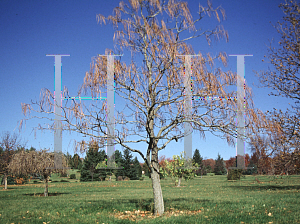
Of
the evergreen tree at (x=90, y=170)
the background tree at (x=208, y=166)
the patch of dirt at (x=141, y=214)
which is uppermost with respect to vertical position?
the patch of dirt at (x=141, y=214)

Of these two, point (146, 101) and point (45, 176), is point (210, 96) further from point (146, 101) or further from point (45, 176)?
point (45, 176)

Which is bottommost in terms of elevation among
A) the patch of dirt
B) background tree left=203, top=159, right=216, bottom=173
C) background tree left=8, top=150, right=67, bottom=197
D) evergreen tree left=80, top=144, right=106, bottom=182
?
background tree left=203, top=159, right=216, bottom=173

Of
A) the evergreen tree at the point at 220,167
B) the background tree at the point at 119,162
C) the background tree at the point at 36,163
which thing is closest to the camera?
the background tree at the point at 36,163

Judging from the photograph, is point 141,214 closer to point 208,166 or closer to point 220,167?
point 220,167

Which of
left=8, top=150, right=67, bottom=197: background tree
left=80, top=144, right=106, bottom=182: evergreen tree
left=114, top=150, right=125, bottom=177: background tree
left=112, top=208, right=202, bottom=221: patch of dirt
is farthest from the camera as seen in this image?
left=114, top=150, right=125, bottom=177: background tree

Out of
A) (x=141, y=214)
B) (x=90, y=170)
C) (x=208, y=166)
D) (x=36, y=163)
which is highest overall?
(x=36, y=163)

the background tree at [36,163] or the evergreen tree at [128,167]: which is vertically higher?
the background tree at [36,163]

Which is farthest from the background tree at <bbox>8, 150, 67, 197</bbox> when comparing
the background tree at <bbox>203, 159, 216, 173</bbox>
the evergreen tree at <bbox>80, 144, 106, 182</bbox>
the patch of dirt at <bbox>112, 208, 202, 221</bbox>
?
the background tree at <bbox>203, 159, 216, 173</bbox>

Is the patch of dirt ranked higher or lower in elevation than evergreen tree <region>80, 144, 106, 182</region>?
higher

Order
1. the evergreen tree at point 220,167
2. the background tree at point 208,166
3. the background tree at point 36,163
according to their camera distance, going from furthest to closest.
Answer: the background tree at point 208,166 → the evergreen tree at point 220,167 → the background tree at point 36,163

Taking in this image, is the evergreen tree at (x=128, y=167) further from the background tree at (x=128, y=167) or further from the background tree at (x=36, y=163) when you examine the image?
the background tree at (x=36, y=163)

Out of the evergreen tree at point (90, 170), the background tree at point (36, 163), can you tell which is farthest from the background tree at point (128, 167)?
the background tree at point (36, 163)

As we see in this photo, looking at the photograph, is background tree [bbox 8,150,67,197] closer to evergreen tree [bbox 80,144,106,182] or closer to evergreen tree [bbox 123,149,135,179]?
evergreen tree [bbox 80,144,106,182]

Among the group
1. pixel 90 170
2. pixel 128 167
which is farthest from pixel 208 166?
pixel 90 170
